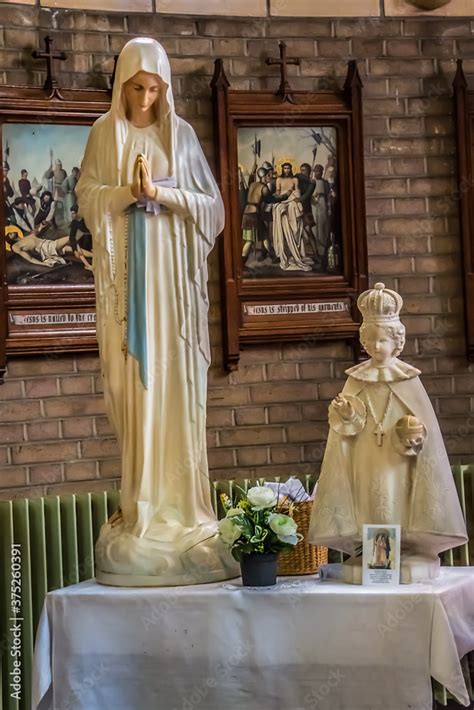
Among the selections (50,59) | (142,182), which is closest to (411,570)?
(142,182)

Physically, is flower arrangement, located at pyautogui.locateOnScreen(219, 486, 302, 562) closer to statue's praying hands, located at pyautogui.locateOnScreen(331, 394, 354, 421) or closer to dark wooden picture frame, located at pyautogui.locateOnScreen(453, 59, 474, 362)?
statue's praying hands, located at pyautogui.locateOnScreen(331, 394, 354, 421)

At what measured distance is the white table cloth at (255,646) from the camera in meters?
3.55

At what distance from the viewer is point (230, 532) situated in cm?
382

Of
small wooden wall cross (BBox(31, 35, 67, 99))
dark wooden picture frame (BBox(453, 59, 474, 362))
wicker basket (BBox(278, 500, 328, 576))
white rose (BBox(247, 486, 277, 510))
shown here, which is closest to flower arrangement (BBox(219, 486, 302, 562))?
white rose (BBox(247, 486, 277, 510))

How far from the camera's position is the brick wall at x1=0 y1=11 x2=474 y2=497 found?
5.41 metres

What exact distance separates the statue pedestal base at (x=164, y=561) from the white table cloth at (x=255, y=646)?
0.26ft

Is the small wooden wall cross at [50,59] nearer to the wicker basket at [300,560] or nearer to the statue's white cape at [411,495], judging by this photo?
the statue's white cape at [411,495]

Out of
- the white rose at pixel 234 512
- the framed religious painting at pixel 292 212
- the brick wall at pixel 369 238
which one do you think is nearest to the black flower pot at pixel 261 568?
the white rose at pixel 234 512

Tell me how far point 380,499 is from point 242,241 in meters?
2.20

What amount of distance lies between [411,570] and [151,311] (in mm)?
1272

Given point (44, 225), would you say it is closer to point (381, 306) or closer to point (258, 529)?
point (381, 306)

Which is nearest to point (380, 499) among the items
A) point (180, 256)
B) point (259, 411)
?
point (180, 256)

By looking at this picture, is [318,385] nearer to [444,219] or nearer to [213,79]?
[444,219]

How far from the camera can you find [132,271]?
162 inches
